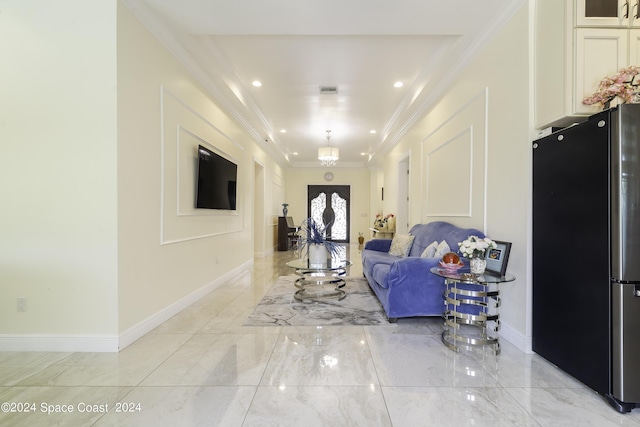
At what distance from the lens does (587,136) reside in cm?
172

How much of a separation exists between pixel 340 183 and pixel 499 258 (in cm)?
835

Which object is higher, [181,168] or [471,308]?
[181,168]

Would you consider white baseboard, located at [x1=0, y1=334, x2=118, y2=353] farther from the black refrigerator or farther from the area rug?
the black refrigerator

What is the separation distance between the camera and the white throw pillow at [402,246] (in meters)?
4.18

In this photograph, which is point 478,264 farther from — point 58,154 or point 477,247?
point 58,154

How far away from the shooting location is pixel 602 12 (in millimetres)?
1850

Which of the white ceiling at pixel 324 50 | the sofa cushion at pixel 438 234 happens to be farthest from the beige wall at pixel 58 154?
the sofa cushion at pixel 438 234

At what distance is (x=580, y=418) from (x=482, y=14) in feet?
9.68

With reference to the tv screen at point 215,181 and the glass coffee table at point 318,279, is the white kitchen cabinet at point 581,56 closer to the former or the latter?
the glass coffee table at point 318,279

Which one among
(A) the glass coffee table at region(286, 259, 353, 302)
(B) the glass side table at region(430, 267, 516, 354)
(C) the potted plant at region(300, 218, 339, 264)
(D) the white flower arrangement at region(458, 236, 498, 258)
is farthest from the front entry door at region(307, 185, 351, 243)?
(D) the white flower arrangement at region(458, 236, 498, 258)

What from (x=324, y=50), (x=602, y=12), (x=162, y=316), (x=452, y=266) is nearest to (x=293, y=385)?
(x=452, y=266)

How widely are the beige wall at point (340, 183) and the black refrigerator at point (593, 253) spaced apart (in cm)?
842

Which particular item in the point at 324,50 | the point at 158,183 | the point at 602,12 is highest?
the point at 324,50

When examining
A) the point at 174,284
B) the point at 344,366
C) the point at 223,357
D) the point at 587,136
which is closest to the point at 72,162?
the point at 174,284
